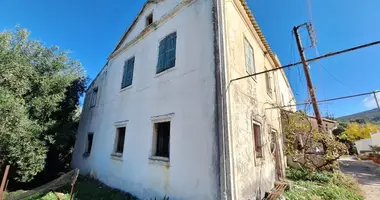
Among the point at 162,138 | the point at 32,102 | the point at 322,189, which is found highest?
the point at 32,102

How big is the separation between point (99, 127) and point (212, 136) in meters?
7.98

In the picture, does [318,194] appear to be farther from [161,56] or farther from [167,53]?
[161,56]

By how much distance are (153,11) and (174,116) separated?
5.86 m

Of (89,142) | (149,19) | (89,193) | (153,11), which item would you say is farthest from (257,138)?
(89,142)

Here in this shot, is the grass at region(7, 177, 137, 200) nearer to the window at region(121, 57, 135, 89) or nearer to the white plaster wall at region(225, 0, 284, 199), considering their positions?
the white plaster wall at region(225, 0, 284, 199)

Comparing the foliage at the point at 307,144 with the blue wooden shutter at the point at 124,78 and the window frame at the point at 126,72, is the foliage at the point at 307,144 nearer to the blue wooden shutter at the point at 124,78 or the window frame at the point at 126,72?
Answer: the window frame at the point at 126,72

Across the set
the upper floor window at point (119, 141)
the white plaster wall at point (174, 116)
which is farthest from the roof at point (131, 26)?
the upper floor window at point (119, 141)

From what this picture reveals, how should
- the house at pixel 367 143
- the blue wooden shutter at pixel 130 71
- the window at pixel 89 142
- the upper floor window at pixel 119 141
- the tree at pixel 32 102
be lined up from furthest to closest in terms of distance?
the house at pixel 367 143
the window at pixel 89 142
the blue wooden shutter at pixel 130 71
the tree at pixel 32 102
the upper floor window at pixel 119 141

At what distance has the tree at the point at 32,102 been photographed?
8352 mm

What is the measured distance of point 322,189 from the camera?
720 cm

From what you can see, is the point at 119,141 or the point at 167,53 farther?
the point at 119,141

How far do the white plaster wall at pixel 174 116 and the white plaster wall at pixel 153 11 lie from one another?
0.27 feet

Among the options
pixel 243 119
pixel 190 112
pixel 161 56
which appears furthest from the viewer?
pixel 161 56

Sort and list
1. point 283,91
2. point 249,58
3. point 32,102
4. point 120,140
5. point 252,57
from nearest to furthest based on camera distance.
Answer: point 249,58, point 252,57, point 120,140, point 32,102, point 283,91
